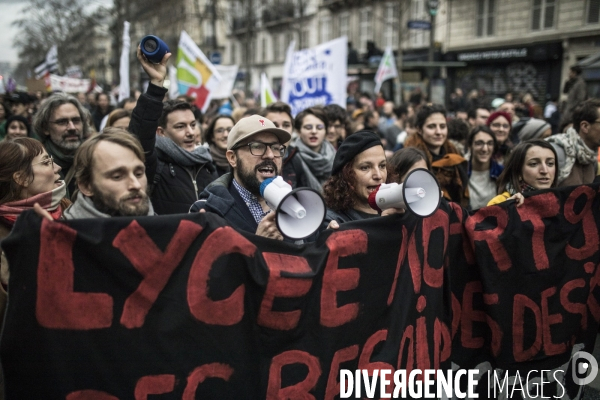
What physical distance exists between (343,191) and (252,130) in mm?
579

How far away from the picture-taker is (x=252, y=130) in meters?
2.60

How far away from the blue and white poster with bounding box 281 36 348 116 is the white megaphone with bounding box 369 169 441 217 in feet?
15.8

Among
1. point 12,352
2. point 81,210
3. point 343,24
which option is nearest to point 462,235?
point 81,210

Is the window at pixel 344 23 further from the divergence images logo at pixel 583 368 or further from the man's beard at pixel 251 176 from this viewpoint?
the man's beard at pixel 251 176

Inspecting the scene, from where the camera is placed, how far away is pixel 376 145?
2789mm

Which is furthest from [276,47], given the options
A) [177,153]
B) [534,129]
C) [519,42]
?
[177,153]

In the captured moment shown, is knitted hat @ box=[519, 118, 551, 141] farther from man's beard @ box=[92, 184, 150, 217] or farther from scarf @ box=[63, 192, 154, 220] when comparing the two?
scarf @ box=[63, 192, 154, 220]

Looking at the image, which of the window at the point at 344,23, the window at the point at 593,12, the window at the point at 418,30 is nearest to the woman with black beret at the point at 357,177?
the window at the point at 593,12

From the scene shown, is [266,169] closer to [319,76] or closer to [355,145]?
[355,145]

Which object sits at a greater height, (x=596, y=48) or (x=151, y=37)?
(x=596, y=48)

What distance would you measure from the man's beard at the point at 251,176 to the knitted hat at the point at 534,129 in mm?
3770

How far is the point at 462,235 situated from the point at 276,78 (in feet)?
120

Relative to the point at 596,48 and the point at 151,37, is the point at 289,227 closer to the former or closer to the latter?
the point at 151,37

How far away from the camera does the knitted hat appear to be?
544 centimetres
